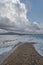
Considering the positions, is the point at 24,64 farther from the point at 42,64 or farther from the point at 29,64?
the point at 42,64

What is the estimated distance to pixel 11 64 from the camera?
1547cm

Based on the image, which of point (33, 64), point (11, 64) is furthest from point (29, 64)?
point (11, 64)

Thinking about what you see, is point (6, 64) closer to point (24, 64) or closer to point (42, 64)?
point (24, 64)

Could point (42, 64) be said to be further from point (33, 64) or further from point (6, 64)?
point (6, 64)

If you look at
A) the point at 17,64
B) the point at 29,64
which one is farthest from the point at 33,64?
the point at 17,64

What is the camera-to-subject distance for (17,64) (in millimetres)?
15898

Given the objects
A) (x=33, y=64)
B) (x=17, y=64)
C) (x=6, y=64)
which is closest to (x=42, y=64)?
(x=33, y=64)

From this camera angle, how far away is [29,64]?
15.6 m

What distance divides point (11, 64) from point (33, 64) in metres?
1.94

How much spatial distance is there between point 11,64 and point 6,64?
1.49 feet

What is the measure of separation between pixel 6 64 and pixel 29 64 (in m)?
2.04

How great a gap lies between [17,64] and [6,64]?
3.67ft

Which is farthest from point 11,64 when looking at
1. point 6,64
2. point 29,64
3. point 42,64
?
point 42,64

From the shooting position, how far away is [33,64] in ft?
50.5
